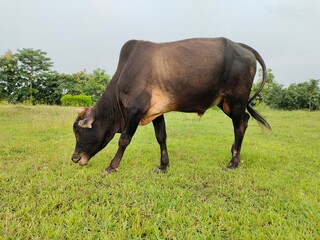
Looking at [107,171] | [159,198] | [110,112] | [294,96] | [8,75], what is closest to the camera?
[159,198]

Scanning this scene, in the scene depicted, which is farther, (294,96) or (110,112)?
(294,96)

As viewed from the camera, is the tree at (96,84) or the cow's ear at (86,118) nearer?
the cow's ear at (86,118)

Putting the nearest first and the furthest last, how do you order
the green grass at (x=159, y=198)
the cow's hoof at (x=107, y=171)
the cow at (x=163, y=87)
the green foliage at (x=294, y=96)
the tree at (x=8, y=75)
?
the green grass at (x=159, y=198), the cow's hoof at (x=107, y=171), the cow at (x=163, y=87), the tree at (x=8, y=75), the green foliage at (x=294, y=96)

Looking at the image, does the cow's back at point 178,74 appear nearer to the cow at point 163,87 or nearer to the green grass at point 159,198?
the cow at point 163,87

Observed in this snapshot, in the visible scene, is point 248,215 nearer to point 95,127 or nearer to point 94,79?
point 95,127

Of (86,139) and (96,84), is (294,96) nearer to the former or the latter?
(96,84)

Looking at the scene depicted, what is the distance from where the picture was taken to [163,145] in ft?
14.9

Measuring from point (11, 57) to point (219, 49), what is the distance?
1535 inches

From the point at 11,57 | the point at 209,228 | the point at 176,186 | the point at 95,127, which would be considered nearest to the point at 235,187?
the point at 176,186

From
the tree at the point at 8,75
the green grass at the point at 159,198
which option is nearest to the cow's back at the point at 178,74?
the green grass at the point at 159,198

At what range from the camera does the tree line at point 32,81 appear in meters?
34.6

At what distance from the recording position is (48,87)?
121ft

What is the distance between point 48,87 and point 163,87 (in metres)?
36.9

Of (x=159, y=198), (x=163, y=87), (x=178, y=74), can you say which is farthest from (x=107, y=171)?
(x=178, y=74)
